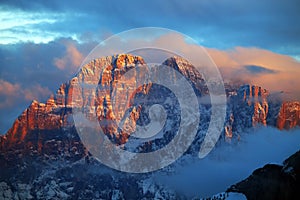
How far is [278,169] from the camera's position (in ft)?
405

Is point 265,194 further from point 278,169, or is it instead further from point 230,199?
point 230,199

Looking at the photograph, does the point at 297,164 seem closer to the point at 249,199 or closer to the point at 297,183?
the point at 297,183

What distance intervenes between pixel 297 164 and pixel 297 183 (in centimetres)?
714

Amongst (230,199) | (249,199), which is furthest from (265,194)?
(230,199)

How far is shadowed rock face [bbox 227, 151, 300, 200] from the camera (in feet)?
369

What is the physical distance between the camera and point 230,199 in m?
136

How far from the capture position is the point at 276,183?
11806cm

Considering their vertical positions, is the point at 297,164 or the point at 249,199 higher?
the point at 297,164

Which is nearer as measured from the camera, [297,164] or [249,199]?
[297,164]

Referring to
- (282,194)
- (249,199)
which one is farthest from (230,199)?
(282,194)

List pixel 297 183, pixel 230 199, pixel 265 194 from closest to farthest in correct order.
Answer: pixel 297 183
pixel 265 194
pixel 230 199

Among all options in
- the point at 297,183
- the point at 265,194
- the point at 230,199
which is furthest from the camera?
the point at 230,199

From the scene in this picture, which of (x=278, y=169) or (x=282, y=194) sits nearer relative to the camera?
(x=282, y=194)

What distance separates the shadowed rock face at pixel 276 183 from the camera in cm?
11244
